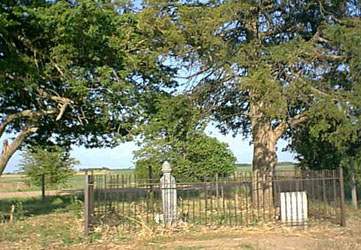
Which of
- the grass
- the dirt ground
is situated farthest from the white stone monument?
the grass

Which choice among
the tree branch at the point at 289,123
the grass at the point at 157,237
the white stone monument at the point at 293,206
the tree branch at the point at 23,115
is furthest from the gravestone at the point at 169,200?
the tree branch at the point at 289,123

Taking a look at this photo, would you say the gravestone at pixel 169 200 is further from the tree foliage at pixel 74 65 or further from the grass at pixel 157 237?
the tree foliage at pixel 74 65

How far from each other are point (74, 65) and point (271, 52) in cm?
647

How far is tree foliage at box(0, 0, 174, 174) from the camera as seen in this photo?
46.7 feet

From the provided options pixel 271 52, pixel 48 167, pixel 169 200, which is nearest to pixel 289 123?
pixel 271 52

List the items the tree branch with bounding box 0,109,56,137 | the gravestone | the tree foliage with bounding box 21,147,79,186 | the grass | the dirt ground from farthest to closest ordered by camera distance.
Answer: the tree foliage with bounding box 21,147,79,186 < the tree branch with bounding box 0,109,56,137 < the gravestone < the grass < the dirt ground

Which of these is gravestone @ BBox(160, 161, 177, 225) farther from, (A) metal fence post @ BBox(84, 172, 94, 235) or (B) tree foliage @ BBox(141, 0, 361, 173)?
(B) tree foliage @ BBox(141, 0, 361, 173)

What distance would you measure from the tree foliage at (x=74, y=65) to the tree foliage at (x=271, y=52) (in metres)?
1.08

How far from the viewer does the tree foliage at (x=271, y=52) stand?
588 inches

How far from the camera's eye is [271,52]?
52.3ft

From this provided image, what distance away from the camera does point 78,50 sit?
14797 mm

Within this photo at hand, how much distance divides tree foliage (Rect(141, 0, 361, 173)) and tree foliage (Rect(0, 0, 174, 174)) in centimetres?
108

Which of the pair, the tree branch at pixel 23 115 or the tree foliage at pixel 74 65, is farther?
the tree branch at pixel 23 115

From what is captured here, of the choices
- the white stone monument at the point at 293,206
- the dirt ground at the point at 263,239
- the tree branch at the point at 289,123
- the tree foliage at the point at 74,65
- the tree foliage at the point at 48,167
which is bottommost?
the dirt ground at the point at 263,239
